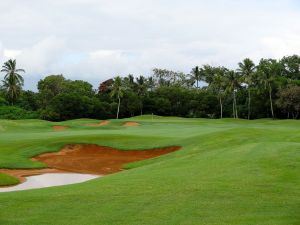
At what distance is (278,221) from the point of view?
41.5 feet

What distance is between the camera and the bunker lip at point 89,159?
35.1 metres

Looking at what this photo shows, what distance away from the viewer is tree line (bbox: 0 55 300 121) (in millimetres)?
103688

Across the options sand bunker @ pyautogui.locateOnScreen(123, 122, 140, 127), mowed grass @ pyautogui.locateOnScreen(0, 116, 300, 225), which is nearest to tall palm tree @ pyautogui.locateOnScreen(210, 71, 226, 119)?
sand bunker @ pyautogui.locateOnScreen(123, 122, 140, 127)

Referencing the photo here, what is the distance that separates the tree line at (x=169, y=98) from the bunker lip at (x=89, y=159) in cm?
6272

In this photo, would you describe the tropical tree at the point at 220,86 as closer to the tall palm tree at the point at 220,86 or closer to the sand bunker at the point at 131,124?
the tall palm tree at the point at 220,86

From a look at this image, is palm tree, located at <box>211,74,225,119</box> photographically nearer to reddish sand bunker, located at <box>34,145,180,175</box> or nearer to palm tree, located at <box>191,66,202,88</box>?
palm tree, located at <box>191,66,202,88</box>

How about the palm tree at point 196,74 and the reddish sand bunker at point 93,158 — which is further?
the palm tree at point 196,74

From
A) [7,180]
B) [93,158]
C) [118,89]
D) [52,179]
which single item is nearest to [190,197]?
[7,180]

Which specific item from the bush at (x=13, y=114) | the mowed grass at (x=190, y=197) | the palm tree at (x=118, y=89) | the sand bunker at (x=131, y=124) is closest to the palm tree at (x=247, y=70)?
the palm tree at (x=118, y=89)

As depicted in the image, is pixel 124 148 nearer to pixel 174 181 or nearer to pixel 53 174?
pixel 53 174

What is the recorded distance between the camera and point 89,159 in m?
39.5

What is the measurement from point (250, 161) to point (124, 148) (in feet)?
65.1

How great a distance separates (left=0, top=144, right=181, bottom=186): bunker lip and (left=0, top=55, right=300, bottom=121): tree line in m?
62.7

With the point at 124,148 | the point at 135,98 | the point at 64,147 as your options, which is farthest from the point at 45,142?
the point at 135,98
